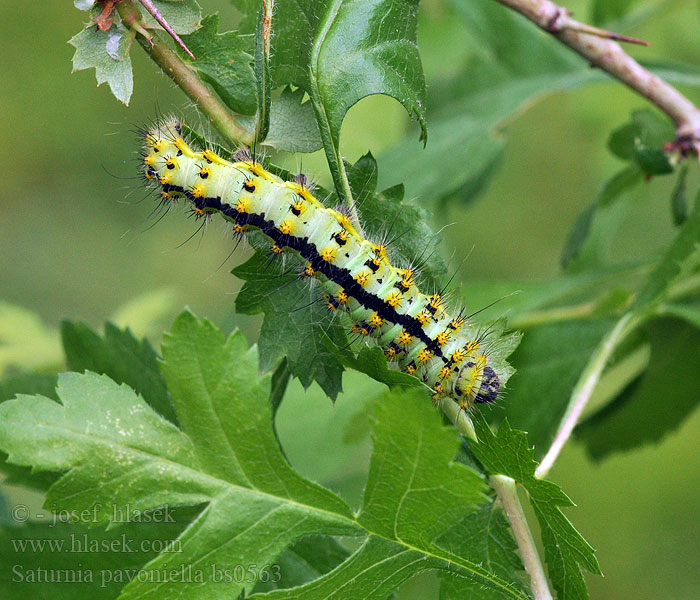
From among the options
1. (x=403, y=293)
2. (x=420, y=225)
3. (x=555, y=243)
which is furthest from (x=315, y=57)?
(x=555, y=243)

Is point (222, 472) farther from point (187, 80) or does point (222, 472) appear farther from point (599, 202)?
point (599, 202)

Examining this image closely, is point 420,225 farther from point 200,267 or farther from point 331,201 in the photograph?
point 200,267

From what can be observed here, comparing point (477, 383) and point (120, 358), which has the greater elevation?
point (120, 358)

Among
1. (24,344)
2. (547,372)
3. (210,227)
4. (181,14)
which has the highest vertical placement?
(210,227)

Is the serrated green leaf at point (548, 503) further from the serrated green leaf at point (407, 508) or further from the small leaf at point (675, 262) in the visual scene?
the small leaf at point (675, 262)

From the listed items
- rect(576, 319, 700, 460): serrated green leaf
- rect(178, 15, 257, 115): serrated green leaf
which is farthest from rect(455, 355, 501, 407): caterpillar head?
rect(576, 319, 700, 460): serrated green leaf

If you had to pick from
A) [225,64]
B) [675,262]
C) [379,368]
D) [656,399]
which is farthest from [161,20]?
[656,399]
